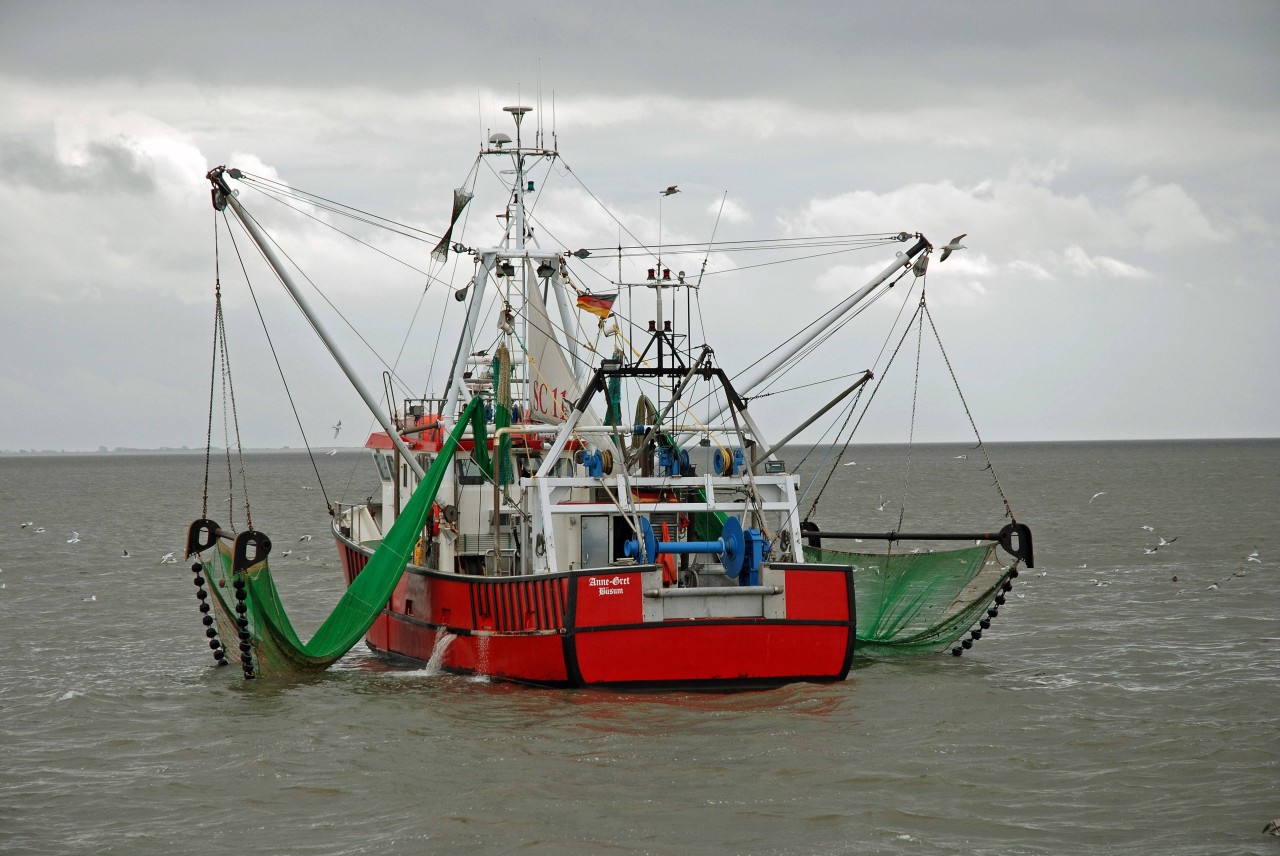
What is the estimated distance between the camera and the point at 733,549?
18016 mm

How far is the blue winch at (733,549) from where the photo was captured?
58.9 feet

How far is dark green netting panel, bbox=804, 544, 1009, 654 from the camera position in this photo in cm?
2109

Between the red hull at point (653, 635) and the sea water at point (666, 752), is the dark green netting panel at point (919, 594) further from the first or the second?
the red hull at point (653, 635)

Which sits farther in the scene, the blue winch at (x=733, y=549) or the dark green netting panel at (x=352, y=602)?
the dark green netting panel at (x=352, y=602)

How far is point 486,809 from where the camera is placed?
13.6 m

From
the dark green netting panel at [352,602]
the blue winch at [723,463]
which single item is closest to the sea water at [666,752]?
the dark green netting panel at [352,602]

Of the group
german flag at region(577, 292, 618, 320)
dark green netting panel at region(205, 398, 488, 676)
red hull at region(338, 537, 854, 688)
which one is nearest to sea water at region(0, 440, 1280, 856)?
red hull at region(338, 537, 854, 688)

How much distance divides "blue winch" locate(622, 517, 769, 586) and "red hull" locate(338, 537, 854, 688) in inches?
25.1

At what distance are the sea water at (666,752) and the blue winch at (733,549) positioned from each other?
1.50 m

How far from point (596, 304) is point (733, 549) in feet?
19.4

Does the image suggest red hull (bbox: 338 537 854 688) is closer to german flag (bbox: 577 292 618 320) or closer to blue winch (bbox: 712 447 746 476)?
blue winch (bbox: 712 447 746 476)

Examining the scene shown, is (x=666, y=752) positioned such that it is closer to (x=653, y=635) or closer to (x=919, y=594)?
(x=653, y=635)

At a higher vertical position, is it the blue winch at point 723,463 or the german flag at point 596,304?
the german flag at point 596,304

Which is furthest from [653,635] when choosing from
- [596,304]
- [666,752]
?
[596,304]
